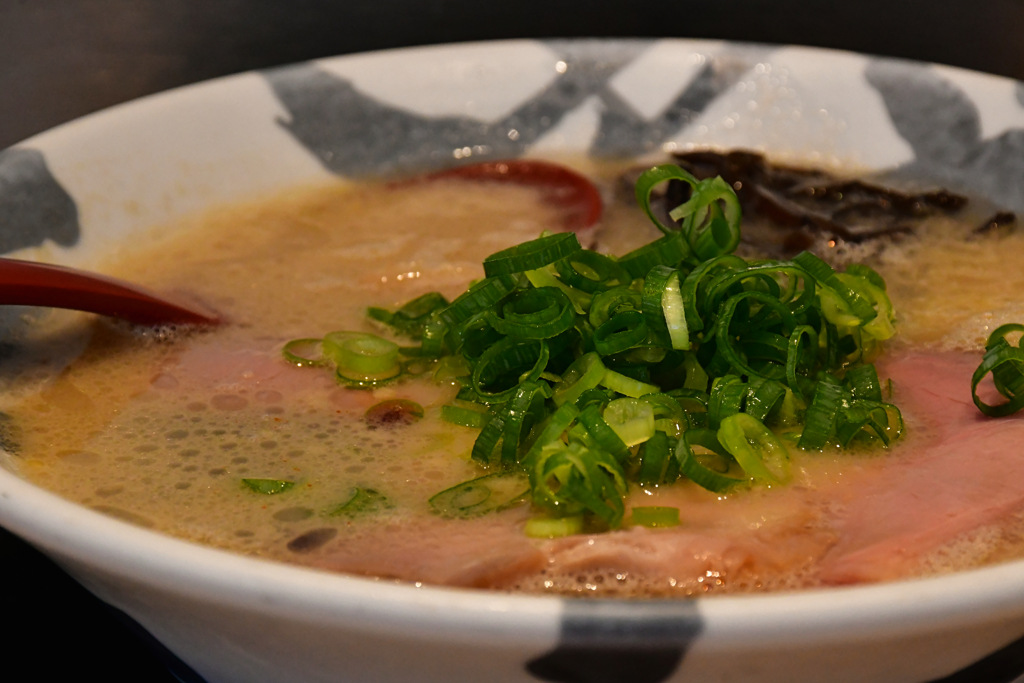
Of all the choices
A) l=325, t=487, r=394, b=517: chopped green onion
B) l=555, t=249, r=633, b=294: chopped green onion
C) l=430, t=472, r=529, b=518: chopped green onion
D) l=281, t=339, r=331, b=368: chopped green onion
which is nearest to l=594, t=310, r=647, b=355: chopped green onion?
l=555, t=249, r=633, b=294: chopped green onion

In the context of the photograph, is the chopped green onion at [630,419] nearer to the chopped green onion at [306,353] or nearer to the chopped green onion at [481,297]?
the chopped green onion at [481,297]

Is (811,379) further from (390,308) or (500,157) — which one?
(500,157)

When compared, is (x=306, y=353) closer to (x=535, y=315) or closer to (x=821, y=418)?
(x=535, y=315)

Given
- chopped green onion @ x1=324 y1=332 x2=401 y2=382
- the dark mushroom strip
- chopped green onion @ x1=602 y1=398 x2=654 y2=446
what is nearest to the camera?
chopped green onion @ x1=602 y1=398 x2=654 y2=446

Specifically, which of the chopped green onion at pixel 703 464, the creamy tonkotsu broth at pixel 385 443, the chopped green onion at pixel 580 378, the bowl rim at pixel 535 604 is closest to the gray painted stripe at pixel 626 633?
the bowl rim at pixel 535 604

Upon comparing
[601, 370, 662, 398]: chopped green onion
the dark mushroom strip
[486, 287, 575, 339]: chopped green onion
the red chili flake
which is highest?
[486, 287, 575, 339]: chopped green onion

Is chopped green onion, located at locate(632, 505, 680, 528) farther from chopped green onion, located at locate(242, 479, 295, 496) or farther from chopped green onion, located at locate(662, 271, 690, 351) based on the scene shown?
chopped green onion, located at locate(242, 479, 295, 496)

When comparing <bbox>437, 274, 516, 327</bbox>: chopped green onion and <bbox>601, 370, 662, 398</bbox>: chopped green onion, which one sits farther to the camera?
<bbox>437, 274, 516, 327</bbox>: chopped green onion
